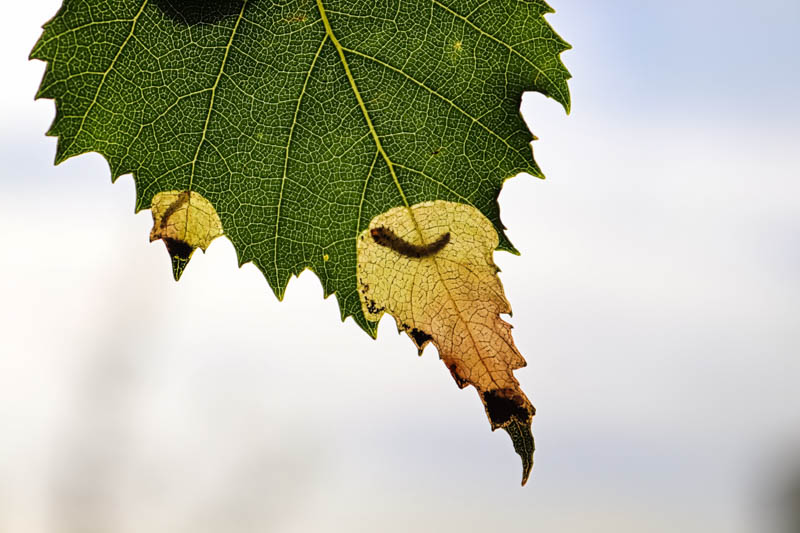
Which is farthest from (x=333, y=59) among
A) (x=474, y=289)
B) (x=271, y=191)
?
(x=474, y=289)

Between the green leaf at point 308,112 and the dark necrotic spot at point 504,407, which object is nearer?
the dark necrotic spot at point 504,407

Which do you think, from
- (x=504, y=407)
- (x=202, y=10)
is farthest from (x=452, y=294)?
(x=202, y=10)

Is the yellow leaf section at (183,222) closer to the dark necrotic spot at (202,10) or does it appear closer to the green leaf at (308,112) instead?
the green leaf at (308,112)

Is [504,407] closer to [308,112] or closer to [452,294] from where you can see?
[452,294]

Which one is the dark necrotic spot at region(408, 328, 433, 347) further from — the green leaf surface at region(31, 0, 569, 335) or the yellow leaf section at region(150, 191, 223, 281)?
the yellow leaf section at region(150, 191, 223, 281)

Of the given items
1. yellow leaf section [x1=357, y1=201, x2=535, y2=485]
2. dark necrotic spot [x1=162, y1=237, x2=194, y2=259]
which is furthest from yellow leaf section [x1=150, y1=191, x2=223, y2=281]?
yellow leaf section [x1=357, y1=201, x2=535, y2=485]

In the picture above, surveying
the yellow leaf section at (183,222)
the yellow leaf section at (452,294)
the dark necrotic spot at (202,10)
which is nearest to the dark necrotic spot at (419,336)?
the yellow leaf section at (452,294)

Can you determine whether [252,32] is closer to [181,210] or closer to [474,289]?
[181,210]
